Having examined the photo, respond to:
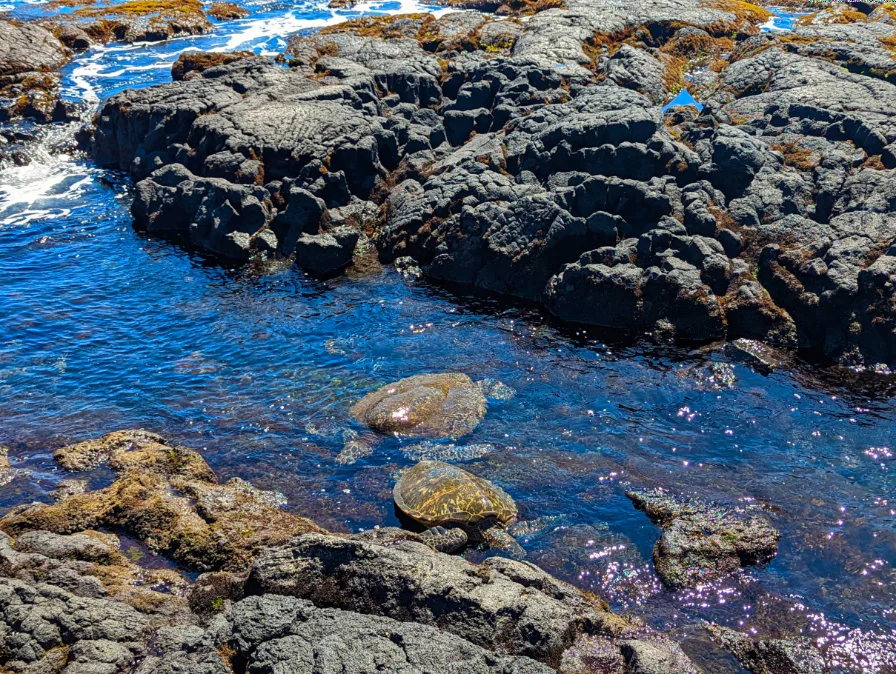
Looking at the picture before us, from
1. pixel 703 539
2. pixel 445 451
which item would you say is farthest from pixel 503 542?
pixel 703 539

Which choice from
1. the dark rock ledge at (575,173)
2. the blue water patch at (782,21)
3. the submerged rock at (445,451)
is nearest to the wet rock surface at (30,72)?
the dark rock ledge at (575,173)

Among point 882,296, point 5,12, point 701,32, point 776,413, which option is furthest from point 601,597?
point 5,12

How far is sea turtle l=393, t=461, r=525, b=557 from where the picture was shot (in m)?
21.3

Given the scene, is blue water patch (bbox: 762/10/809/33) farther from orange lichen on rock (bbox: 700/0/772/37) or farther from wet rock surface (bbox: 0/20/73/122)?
wet rock surface (bbox: 0/20/73/122)

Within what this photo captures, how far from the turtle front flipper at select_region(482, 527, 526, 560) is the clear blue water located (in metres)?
0.38

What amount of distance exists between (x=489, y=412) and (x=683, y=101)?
131 feet

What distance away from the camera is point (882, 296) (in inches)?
1266

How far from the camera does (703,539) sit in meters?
21.2

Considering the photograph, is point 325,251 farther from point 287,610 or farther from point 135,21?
point 135,21

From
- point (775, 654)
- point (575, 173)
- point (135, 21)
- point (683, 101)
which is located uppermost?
point (135, 21)

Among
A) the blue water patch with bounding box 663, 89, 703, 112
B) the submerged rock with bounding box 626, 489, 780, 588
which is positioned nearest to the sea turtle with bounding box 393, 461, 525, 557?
the submerged rock with bounding box 626, 489, 780, 588

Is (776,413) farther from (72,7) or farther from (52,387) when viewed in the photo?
(72,7)

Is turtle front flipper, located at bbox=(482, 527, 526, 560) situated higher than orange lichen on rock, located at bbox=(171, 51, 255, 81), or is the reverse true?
orange lichen on rock, located at bbox=(171, 51, 255, 81)

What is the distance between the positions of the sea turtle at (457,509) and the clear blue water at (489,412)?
104cm
